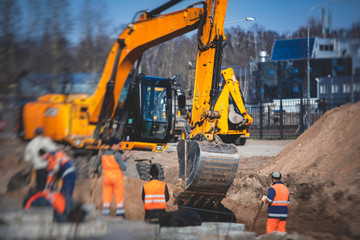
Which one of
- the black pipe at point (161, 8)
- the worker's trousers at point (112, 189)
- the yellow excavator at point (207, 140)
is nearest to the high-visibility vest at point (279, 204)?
the yellow excavator at point (207, 140)

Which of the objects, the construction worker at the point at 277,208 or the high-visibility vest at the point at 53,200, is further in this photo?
the construction worker at the point at 277,208

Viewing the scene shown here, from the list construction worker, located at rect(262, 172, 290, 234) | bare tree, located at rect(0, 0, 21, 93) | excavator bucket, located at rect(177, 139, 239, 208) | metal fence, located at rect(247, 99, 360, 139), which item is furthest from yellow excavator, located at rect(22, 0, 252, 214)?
metal fence, located at rect(247, 99, 360, 139)

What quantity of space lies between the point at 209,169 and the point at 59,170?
2.29 m

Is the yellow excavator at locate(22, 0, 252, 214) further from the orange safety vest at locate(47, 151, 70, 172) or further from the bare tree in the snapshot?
the orange safety vest at locate(47, 151, 70, 172)

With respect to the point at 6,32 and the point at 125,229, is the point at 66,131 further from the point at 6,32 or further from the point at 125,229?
the point at 125,229

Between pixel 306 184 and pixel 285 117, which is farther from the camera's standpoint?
pixel 285 117

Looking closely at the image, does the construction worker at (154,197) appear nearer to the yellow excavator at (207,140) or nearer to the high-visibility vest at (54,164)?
the yellow excavator at (207,140)

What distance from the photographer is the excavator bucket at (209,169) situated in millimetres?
5758

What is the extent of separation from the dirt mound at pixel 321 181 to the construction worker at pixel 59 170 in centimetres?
437

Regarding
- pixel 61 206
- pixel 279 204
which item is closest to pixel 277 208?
pixel 279 204

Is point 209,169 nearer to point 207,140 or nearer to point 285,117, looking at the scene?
point 207,140

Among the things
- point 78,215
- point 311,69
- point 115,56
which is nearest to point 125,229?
point 78,215

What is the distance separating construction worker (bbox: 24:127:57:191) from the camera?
190 inches

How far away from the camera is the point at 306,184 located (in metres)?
8.59
